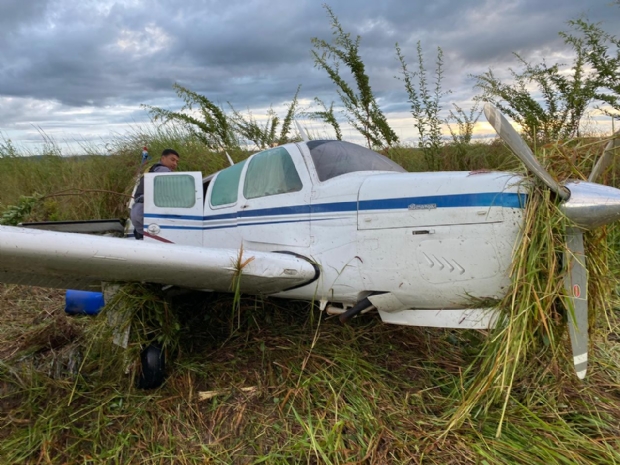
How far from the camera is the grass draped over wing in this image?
231 cm

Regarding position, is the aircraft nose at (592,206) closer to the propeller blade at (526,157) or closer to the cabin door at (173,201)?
the propeller blade at (526,157)

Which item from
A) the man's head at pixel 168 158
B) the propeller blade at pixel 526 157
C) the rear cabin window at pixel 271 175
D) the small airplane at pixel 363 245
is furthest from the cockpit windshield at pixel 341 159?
the man's head at pixel 168 158

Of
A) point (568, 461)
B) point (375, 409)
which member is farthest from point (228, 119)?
point (568, 461)

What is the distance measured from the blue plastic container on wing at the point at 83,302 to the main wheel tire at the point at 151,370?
161 centimetres

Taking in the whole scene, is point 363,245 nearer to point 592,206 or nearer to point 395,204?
point 395,204

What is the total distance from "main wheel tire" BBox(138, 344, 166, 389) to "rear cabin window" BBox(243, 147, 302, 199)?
4.83 ft

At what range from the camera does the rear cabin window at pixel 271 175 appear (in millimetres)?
→ 3432

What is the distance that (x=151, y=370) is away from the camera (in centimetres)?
325

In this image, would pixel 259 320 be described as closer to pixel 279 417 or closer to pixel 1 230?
pixel 279 417

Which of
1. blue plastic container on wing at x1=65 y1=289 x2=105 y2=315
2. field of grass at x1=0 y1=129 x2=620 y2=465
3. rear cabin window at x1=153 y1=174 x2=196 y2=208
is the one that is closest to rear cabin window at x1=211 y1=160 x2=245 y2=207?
rear cabin window at x1=153 y1=174 x2=196 y2=208

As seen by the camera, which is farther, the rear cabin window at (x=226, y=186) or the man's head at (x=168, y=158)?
the man's head at (x=168, y=158)

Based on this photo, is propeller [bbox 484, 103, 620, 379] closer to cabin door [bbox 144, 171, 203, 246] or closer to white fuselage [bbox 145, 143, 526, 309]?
white fuselage [bbox 145, 143, 526, 309]

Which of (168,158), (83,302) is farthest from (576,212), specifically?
(168,158)

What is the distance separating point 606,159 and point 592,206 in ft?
1.93
